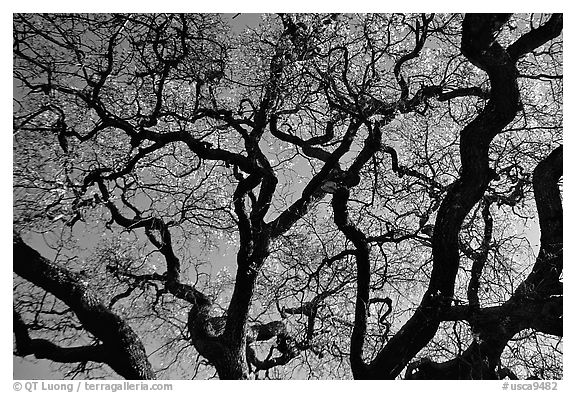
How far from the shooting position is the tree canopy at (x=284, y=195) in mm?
4082

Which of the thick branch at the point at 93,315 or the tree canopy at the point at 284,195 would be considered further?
the tree canopy at the point at 284,195

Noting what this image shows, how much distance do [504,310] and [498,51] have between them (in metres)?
1.81

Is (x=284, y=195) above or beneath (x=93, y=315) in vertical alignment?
above

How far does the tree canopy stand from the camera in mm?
4082

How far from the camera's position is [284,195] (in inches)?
196

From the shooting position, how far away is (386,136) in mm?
5188

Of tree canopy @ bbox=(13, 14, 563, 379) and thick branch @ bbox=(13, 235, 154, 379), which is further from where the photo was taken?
tree canopy @ bbox=(13, 14, 563, 379)

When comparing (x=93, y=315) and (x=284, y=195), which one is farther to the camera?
(x=284, y=195)
